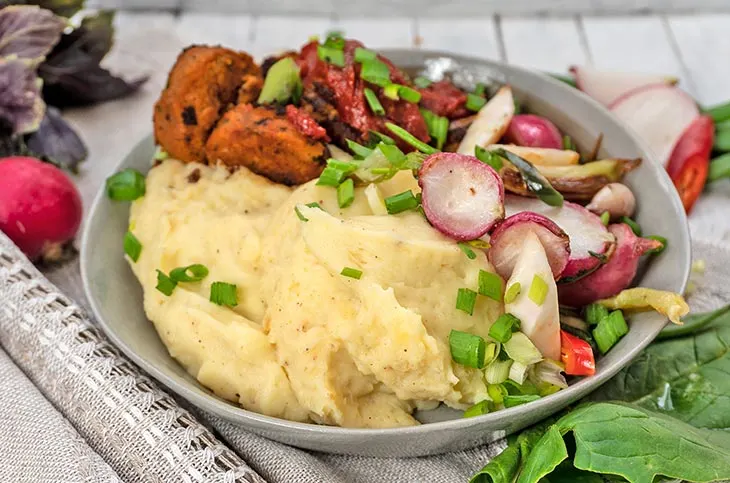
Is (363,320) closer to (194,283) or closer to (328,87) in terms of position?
(194,283)

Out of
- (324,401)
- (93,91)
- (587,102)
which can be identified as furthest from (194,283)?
(93,91)

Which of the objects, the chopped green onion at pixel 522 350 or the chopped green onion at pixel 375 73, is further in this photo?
the chopped green onion at pixel 375 73

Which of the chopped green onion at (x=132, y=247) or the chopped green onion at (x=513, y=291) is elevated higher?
the chopped green onion at (x=513, y=291)

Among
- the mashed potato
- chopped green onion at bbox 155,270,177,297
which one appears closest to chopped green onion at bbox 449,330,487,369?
the mashed potato

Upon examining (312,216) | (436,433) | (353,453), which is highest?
(312,216)

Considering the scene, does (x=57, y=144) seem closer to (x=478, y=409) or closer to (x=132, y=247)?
(x=132, y=247)

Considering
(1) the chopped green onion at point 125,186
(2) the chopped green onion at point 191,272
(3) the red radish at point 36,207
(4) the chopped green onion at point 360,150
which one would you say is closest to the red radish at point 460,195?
(4) the chopped green onion at point 360,150

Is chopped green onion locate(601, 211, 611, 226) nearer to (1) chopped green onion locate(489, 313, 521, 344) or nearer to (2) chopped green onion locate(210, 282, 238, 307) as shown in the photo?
(1) chopped green onion locate(489, 313, 521, 344)

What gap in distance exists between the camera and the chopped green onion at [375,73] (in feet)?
10.3

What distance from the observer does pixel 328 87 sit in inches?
123

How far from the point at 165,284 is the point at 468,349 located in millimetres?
1109

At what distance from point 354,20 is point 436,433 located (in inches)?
157

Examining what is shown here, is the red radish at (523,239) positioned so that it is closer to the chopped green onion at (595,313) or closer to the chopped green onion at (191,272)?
the chopped green onion at (595,313)

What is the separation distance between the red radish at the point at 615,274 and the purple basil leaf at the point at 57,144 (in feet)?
8.36
